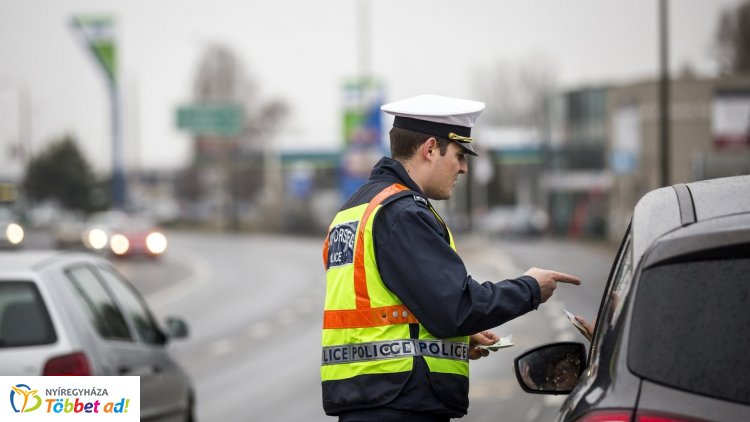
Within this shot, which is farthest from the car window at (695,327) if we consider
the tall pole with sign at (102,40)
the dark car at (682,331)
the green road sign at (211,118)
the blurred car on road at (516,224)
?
the green road sign at (211,118)

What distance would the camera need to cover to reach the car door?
775cm

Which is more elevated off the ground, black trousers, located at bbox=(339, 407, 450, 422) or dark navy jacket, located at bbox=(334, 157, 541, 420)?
dark navy jacket, located at bbox=(334, 157, 541, 420)

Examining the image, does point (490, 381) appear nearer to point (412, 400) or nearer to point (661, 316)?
point (412, 400)

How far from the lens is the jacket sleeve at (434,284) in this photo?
3971mm

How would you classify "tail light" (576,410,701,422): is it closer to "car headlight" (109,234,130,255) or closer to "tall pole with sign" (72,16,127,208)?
"tall pole with sign" (72,16,127,208)

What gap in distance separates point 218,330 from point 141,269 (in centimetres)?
2321

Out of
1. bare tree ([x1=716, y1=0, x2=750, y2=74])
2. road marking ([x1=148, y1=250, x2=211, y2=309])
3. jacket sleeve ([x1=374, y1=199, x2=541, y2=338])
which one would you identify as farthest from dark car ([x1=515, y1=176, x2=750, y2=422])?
bare tree ([x1=716, y1=0, x2=750, y2=74])

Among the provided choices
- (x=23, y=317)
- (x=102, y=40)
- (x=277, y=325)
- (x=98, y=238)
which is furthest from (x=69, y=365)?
(x=98, y=238)

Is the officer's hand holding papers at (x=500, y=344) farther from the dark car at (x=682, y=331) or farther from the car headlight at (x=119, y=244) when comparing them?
the car headlight at (x=119, y=244)

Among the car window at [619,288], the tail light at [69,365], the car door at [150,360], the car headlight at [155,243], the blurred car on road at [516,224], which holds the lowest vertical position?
the blurred car on road at [516,224]

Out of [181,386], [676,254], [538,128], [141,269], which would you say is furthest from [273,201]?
[676,254]

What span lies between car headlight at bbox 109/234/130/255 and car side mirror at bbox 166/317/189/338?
43.2m

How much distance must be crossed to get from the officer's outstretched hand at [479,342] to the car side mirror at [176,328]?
4.34m

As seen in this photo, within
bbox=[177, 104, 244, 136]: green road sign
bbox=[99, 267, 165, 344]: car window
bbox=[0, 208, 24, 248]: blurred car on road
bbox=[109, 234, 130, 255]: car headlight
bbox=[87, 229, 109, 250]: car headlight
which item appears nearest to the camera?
bbox=[99, 267, 165, 344]: car window
